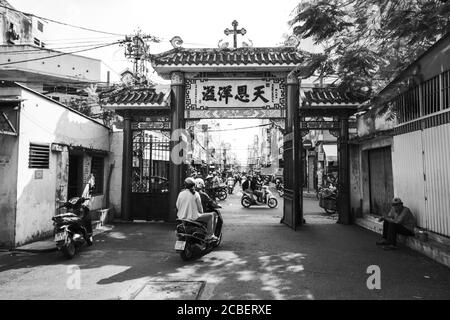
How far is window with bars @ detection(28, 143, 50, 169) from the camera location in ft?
27.2

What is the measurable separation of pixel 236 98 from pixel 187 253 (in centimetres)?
647

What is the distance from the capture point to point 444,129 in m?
6.82

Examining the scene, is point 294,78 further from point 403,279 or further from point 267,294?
point 267,294

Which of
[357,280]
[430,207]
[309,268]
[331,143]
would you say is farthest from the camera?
[331,143]

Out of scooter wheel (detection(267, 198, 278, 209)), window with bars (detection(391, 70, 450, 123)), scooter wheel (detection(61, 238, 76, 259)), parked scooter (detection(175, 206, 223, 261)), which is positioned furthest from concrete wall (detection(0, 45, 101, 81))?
window with bars (detection(391, 70, 450, 123))

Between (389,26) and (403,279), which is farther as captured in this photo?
(389,26)

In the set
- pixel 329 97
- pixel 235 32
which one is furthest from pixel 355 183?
pixel 235 32

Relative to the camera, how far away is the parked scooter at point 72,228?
6973 millimetres

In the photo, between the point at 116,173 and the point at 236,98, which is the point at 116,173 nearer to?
the point at 116,173

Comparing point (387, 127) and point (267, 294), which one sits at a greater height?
point (387, 127)
